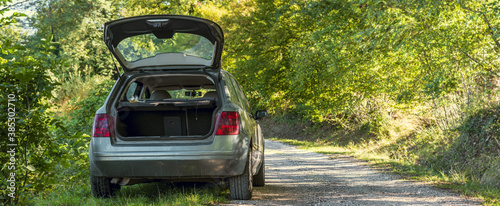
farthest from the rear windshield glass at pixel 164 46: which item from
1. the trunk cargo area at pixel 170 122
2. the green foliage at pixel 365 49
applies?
the green foliage at pixel 365 49

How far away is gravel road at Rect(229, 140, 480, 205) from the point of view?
5.72 meters

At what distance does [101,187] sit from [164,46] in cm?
203

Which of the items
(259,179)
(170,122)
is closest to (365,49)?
(259,179)

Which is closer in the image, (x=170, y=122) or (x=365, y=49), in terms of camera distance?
(x=170, y=122)

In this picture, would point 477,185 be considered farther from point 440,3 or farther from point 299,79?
point 299,79

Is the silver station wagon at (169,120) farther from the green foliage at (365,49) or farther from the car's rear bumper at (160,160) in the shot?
the green foliage at (365,49)

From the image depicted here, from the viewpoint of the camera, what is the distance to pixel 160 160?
4914 millimetres

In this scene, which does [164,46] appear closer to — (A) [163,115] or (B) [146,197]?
(A) [163,115]

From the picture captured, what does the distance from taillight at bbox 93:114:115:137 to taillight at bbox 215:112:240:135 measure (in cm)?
124

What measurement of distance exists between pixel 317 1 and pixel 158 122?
6.26m

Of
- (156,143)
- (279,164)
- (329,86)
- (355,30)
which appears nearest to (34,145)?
(156,143)

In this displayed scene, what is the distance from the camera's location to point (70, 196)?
18.4ft

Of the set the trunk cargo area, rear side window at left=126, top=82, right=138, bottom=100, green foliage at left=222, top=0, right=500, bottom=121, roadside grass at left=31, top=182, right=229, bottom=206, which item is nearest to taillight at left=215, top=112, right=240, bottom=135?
the trunk cargo area

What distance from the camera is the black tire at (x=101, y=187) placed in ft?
17.5
